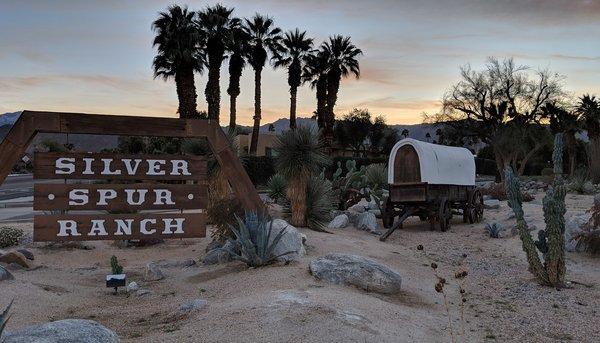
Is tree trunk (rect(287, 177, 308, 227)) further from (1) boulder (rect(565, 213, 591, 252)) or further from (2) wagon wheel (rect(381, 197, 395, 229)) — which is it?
(1) boulder (rect(565, 213, 591, 252))

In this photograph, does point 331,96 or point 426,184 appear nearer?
point 426,184

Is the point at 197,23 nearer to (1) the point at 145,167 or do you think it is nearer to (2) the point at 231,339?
(1) the point at 145,167

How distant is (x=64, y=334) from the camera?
14.1 ft

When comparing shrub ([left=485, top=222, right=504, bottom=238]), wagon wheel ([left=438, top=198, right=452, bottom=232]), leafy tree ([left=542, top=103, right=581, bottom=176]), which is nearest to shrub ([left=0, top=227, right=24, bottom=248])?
wagon wheel ([left=438, top=198, right=452, bottom=232])

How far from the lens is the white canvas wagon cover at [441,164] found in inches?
631

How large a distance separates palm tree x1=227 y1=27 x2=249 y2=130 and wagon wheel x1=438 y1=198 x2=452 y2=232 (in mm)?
27664

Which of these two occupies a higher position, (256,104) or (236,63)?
(236,63)

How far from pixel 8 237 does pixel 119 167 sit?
4.38 m

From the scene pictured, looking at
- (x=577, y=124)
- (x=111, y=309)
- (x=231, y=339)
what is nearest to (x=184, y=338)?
(x=231, y=339)

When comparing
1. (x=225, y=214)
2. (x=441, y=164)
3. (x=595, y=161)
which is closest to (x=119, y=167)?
(x=225, y=214)

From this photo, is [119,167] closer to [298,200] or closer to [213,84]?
[298,200]

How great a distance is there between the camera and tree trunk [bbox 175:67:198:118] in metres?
35.4

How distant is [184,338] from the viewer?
5.34 metres

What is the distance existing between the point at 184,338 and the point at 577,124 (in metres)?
59.1
